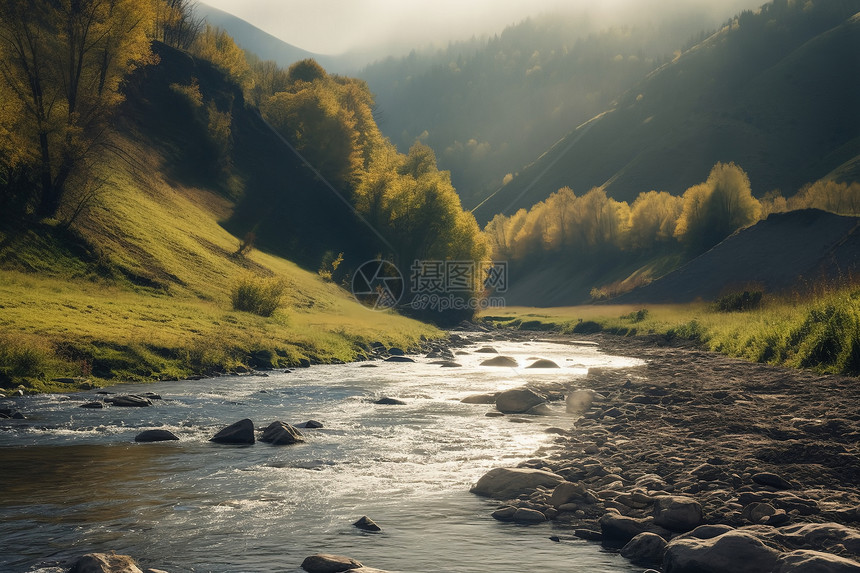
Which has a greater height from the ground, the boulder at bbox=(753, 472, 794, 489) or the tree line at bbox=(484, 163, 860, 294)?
the tree line at bbox=(484, 163, 860, 294)

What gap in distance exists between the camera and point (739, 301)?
67688 millimetres

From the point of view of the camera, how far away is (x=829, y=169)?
7840 inches

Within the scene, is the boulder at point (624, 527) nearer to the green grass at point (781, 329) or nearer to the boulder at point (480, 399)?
the boulder at point (480, 399)

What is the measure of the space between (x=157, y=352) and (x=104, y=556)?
27.6 meters

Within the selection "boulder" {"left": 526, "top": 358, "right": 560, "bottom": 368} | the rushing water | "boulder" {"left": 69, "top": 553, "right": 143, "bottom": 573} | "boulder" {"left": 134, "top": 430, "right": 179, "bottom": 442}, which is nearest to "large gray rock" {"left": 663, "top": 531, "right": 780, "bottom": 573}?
the rushing water

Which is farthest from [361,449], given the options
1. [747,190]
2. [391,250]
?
[747,190]

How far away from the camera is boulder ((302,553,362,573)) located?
9812 millimetres

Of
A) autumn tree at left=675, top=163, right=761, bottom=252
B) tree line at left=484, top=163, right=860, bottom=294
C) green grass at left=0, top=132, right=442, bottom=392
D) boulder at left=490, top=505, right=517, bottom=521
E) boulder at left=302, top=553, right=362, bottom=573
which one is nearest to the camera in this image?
boulder at left=302, top=553, right=362, bottom=573

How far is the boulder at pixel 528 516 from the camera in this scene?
12641 mm

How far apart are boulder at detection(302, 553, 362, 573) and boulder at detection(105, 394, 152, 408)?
707 inches

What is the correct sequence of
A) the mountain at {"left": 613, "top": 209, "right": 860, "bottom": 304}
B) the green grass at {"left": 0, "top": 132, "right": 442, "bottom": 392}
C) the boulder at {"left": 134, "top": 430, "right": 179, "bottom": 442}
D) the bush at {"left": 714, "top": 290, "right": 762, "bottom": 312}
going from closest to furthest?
1. the boulder at {"left": 134, "top": 430, "right": 179, "bottom": 442}
2. the green grass at {"left": 0, "top": 132, "right": 442, "bottom": 392}
3. the bush at {"left": 714, "top": 290, "right": 762, "bottom": 312}
4. the mountain at {"left": 613, "top": 209, "right": 860, "bottom": 304}

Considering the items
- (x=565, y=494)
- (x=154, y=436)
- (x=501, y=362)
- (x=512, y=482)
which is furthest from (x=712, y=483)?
(x=501, y=362)

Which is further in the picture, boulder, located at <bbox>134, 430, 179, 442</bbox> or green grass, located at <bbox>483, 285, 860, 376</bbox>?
green grass, located at <bbox>483, 285, 860, 376</bbox>

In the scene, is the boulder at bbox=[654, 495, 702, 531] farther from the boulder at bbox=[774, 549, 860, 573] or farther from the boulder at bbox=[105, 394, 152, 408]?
the boulder at bbox=[105, 394, 152, 408]
